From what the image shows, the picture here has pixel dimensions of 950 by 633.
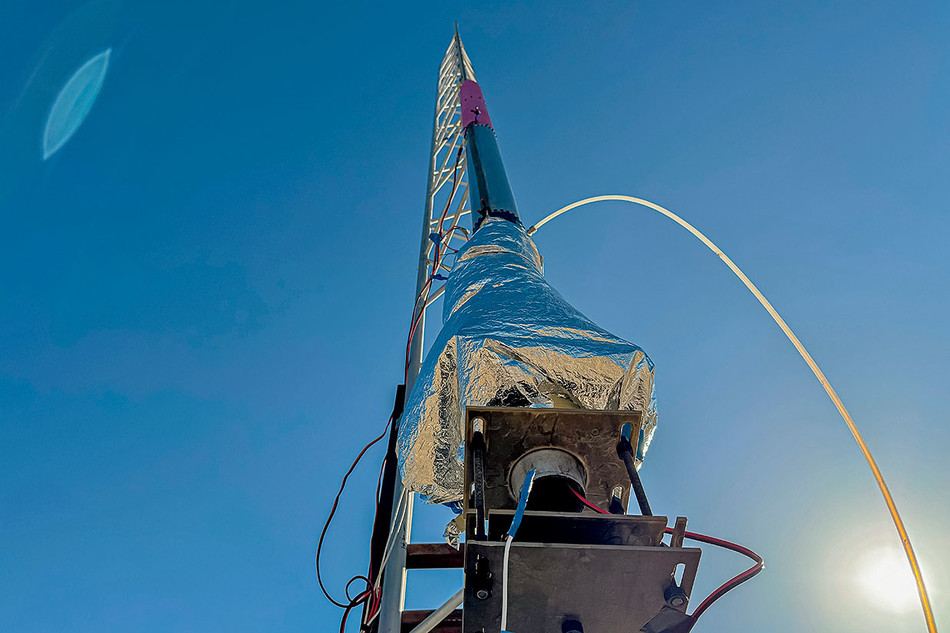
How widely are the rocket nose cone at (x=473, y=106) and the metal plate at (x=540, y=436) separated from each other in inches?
159

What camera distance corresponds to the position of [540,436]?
59.4 inches

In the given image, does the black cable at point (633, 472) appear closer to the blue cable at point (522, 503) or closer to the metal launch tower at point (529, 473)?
the metal launch tower at point (529, 473)

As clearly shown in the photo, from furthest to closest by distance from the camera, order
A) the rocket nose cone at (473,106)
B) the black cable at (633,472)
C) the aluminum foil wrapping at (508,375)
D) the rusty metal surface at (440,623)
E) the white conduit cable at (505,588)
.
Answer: the rocket nose cone at (473,106) → the rusty metal surface at (440,623) → the aluminum foil wrapping at (508,375) → the black cable at (633,472) → the white conduit cable at (505,588)

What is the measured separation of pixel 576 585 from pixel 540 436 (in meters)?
0.39

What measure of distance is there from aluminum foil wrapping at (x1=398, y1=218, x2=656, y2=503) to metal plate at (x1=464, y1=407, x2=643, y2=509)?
0.47 feet

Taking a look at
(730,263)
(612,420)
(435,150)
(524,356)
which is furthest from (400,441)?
(435,150)

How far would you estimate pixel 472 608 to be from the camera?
47.0 inches

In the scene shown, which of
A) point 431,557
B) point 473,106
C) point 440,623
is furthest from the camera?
point 473,106

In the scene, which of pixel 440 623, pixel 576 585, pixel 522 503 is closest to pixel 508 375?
pixel 522 503

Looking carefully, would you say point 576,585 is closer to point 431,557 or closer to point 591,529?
point 591,529

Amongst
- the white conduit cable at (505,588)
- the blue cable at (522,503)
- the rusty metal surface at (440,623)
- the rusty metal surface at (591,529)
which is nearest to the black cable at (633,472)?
the rusty metal surface at (591,529)

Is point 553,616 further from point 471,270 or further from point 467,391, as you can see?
point 471,270

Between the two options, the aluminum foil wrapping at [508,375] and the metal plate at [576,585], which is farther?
the aluminum foil wrapping at [508,375]

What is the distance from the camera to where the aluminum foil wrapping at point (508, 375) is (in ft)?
5.40
